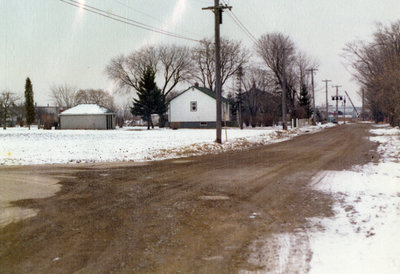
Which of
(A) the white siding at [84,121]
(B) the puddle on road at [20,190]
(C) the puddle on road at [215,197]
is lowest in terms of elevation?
(C) the puddle on road at [215,197]

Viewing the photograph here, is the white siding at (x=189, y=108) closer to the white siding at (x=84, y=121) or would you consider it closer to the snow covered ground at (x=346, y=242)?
the white siding at (x=84, y=121)

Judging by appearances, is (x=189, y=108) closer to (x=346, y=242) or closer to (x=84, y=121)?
(x=84, y=121)

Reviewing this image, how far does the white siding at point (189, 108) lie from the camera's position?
59.0m

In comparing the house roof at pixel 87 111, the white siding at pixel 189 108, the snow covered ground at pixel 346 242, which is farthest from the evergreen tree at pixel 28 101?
the snow covered ground at pixel 346 242

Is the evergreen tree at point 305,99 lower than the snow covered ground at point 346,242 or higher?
higher

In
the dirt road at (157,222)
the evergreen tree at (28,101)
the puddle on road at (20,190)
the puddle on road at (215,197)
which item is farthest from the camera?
the evergreen tree at (28,101)

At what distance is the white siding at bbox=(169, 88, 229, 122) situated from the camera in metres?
59.0

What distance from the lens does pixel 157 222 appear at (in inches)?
230

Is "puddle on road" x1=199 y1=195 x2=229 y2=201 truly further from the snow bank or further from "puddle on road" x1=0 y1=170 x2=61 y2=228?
"puddle on road" x1=0 y1=170 x2=61 y2=228

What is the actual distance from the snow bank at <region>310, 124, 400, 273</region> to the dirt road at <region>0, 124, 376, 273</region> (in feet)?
1.07

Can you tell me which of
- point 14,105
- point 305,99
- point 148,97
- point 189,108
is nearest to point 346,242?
point 148,97

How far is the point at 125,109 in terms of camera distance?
113625 mm

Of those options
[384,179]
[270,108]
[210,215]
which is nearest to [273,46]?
[270,108]

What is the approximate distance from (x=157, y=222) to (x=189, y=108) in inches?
2142
